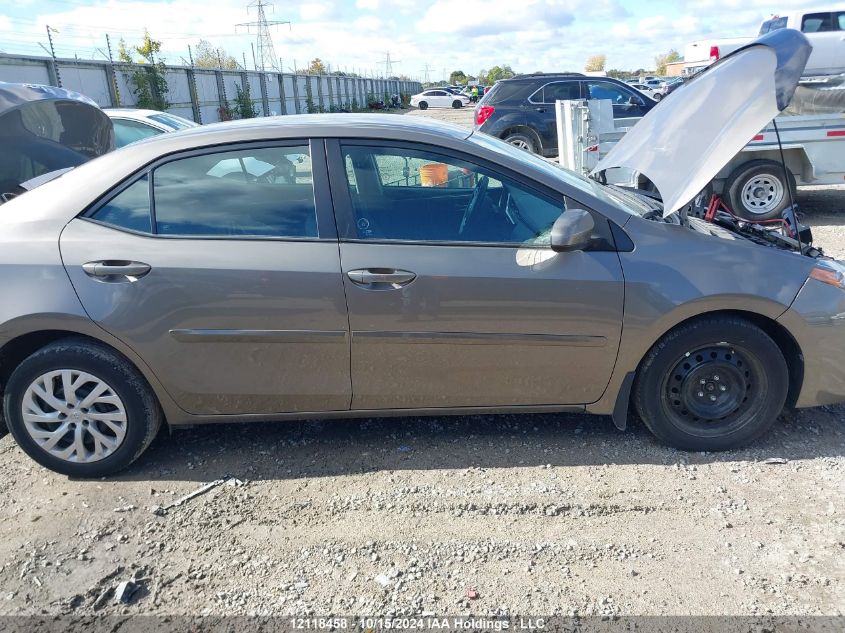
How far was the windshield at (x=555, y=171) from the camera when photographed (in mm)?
3316

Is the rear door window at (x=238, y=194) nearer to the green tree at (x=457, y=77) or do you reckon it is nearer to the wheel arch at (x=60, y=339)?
the wheel arch at (x=60, y=339)

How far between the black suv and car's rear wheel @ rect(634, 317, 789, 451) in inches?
430

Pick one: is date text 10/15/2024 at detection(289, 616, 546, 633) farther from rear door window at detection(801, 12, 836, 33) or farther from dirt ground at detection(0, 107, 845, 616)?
rear door window at detection(801, 12, 836, 33)

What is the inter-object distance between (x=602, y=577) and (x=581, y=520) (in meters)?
0.36

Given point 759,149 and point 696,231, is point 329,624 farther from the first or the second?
point 759,149

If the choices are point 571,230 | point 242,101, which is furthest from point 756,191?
point 242,101

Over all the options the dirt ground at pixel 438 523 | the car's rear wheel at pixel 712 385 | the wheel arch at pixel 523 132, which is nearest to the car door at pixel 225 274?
the dirt ground at pixel 438 523

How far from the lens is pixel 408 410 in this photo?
3.33m

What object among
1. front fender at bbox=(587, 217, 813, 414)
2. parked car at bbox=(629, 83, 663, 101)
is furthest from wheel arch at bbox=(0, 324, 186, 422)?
parked car at bbox=(629, 83, 663, 101)

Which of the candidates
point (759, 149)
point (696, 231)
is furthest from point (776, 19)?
point (696, 231)

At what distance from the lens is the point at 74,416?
324 centimetres

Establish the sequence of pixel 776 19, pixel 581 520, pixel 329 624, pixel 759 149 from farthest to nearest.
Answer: pixel 776 19 < pixel 759 149 < pixel 581 520 < pixel 329 624

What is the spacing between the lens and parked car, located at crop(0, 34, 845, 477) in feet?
10.1

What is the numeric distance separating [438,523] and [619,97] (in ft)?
39.9
